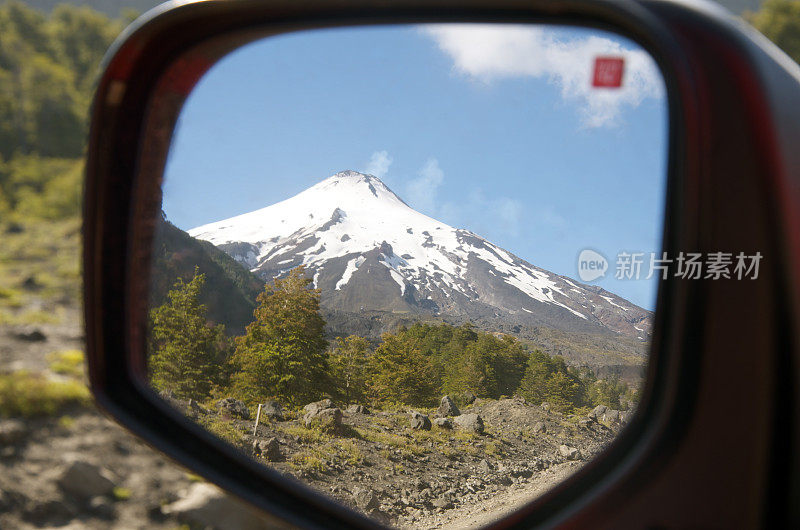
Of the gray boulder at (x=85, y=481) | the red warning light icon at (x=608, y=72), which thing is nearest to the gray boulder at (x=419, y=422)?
the red warning light icon at (x=608, y=72)

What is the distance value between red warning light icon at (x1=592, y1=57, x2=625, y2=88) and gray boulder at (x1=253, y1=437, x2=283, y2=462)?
97 cm

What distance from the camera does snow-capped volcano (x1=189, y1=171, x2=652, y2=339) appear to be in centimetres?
113

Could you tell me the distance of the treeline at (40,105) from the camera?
2225cm

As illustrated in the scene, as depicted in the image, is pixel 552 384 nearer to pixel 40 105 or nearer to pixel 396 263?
pixel 396 263

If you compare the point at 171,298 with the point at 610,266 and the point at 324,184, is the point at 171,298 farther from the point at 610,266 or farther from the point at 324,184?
the point at 610,266

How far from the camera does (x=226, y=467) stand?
1466 millimetres

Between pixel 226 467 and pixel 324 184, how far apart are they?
0.72 meters

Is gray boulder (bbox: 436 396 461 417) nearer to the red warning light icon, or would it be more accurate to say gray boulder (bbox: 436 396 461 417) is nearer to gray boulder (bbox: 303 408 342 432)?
gray boulder (bbox: 303 408 342 432)

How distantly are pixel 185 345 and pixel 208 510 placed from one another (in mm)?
1345

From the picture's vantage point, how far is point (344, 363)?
128 cm

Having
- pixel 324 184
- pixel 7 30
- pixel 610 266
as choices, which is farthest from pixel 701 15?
pixel 7 30

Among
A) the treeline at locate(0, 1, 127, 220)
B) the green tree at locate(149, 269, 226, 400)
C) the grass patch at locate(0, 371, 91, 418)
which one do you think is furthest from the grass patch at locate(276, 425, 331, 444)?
the treeline at locate(0, 1, 127, 220)

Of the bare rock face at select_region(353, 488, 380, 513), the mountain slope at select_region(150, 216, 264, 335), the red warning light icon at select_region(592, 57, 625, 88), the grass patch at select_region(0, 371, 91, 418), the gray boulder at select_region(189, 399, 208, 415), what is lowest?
the grass patch at select_region(0, 371, 91, 418)

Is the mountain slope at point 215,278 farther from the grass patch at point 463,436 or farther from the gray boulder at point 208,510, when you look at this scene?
the gray boulder at point 208,510
